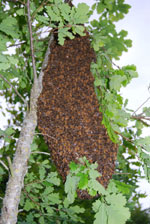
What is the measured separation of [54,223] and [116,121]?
2.28 metres

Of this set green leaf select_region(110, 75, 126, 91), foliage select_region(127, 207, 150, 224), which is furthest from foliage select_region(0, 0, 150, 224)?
foliage select_region(127, 207, 150, 224)

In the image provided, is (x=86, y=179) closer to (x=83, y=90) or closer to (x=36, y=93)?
(x=83, y=90)

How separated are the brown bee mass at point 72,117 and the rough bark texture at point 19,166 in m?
0.13

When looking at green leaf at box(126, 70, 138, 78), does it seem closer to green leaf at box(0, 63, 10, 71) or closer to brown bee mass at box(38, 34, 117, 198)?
brown bee mass at box(38, 34, 117, 198)

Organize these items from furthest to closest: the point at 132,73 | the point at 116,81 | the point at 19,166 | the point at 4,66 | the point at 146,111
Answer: the point at 146,111
the point at 132,73
the point at 116,81
the point at 19,166
the point at 4,66

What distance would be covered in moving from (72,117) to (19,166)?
33.0 inches

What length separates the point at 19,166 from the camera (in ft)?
7.14

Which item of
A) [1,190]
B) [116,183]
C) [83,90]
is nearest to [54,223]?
[1,190]

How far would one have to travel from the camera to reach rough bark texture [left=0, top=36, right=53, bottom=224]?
201 centimetres

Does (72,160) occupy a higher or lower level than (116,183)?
higher

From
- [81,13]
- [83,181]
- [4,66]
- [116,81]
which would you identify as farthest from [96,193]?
[81,13]

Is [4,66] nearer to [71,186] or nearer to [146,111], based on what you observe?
[71,186]

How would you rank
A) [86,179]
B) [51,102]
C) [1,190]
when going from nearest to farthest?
1. [86,179]
2. [51,102]
3. [1,190]

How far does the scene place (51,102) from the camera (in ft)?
7.67
